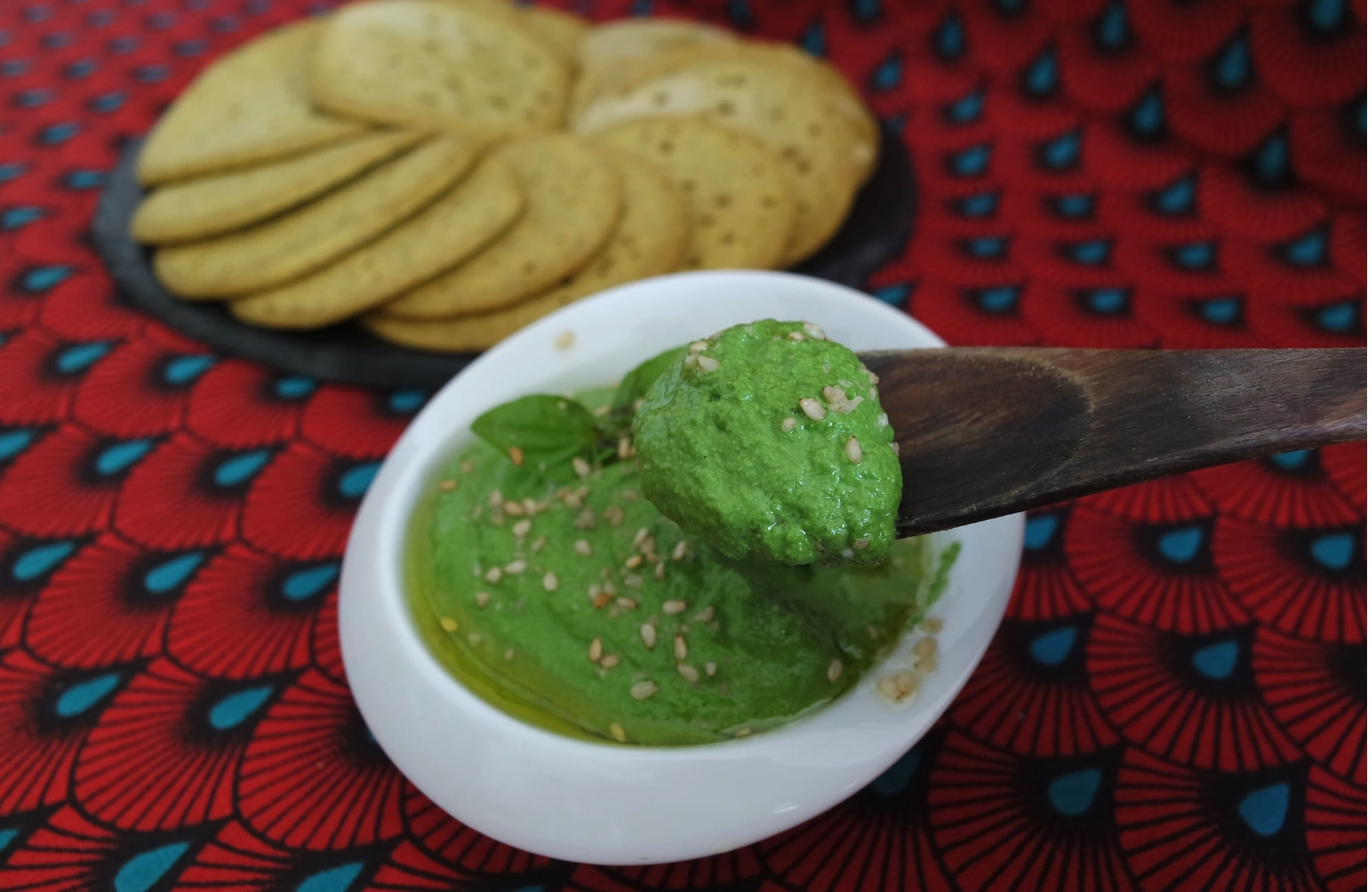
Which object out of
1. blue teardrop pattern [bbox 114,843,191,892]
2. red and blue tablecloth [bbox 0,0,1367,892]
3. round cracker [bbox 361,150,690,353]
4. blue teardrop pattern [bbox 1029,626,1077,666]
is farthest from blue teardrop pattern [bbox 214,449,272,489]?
blue teardrop pattern [bbox 1029,626,1077,666]

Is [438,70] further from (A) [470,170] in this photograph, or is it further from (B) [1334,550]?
(B) [1334,550]

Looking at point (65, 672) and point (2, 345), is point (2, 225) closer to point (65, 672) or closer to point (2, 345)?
point (2, 345)

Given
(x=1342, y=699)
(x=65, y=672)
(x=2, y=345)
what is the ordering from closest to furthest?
1. (x=1342, y=699)
2. (x=65, y=672)
3. (x=2, y=345)

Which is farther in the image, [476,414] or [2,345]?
[2,345]

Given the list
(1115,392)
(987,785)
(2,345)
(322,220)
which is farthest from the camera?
(2,345)

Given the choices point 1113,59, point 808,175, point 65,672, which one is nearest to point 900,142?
point 808,175

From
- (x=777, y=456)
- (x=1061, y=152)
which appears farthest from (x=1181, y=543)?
(x=1061, y=152)
